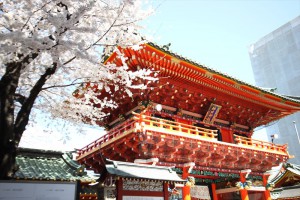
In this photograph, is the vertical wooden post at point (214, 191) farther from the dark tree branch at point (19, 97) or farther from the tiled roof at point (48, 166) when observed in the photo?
the dark tree branch at point (19, 97)

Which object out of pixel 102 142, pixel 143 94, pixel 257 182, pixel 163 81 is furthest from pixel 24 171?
pixel 257 182

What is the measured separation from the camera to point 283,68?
60656mm

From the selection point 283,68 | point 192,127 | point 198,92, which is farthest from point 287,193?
point 283,68

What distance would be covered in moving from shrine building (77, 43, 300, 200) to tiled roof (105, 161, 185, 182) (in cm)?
40

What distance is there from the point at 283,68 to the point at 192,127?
57.0 m

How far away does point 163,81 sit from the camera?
12.6 metres

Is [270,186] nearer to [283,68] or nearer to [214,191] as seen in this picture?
[214,191]

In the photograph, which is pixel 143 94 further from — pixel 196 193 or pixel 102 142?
pixel 196 193

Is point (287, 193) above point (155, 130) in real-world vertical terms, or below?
below

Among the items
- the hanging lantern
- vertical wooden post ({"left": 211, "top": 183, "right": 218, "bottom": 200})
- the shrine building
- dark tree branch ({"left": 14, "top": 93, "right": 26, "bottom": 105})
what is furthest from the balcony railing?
dark tree branch ({"left": 14, "top": 93, "right": 26, "bottom": 105})

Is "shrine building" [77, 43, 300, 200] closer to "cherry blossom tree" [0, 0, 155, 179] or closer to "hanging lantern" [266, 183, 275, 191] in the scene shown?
"hanging lantern" [266, 183, 275, 191]

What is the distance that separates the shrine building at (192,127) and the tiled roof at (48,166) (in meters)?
1.27

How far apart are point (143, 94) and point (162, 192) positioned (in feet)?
16.2

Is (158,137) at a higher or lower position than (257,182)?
higher
